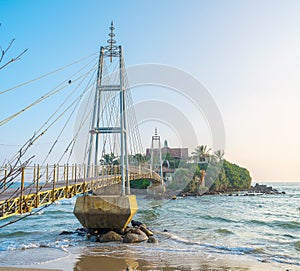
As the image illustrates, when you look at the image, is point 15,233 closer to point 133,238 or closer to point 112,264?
point 133,238

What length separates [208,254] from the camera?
10969 millimetres

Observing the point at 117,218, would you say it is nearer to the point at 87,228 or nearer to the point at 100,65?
the point at 87,228

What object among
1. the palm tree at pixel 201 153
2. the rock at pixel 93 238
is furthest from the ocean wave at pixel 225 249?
the palm tree at pixel 201 153

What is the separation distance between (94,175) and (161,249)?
245 inches

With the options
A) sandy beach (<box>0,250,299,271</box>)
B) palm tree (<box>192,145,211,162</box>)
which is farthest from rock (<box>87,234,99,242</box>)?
palm tree (<box>192,145,211,162</box>)

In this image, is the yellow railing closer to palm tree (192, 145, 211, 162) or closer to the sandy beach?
the sandy beach

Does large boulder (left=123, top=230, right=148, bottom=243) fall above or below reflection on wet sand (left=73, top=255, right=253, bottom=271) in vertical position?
above

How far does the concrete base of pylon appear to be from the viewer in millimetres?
13711

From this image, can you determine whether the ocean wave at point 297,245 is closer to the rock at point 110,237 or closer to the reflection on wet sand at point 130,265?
the reflection on wet sand at point 130,265

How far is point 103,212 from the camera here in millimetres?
13688

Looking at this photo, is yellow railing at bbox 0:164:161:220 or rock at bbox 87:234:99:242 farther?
rock at bbox 87:234:99:242

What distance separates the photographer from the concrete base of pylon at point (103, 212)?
1371 cm

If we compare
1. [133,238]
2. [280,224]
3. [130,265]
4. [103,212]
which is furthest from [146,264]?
[280,224]

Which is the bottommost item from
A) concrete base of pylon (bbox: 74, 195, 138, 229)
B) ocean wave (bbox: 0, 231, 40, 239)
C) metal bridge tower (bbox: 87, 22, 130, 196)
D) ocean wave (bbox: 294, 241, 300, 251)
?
ocean wave (bbox: 0, 231, 40, 239)
